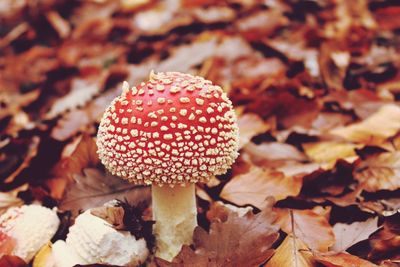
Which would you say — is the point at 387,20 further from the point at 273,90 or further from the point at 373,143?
→ the point at 373,143

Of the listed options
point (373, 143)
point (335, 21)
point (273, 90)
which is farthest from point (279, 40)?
point (373, 143)

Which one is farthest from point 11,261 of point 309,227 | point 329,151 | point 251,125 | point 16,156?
point 329,151

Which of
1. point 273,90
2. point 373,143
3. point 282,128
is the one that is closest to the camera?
point 373,143

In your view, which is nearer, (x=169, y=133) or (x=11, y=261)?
(x=169, y=133)

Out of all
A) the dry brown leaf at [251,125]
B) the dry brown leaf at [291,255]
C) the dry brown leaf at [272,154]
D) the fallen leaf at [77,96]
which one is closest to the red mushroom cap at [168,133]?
the dry brown leaf at [291,255]

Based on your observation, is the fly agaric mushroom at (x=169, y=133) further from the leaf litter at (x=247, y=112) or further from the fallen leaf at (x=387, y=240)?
the fallen leaf at (x=387, y=240)

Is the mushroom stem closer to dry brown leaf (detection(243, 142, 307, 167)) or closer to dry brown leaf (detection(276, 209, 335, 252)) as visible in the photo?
dry brown leaf (detection(276, 209, 335, 252))

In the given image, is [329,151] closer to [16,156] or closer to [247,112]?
[247,112]
